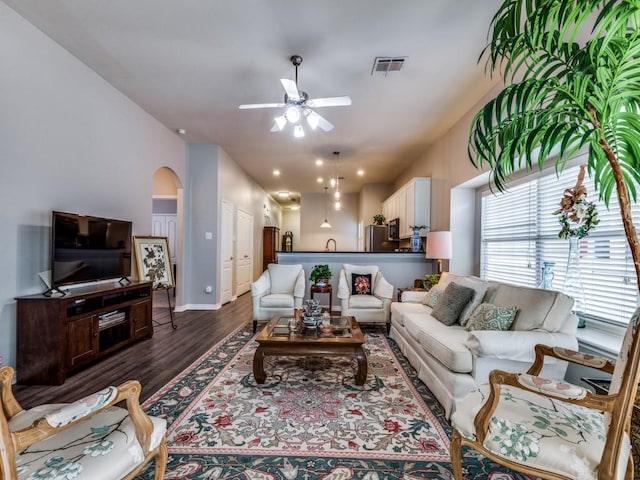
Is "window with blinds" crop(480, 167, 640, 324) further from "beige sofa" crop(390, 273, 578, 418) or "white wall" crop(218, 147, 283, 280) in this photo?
"white wall" crop(218, 147, 283, 280)

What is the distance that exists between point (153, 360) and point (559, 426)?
11.3ft

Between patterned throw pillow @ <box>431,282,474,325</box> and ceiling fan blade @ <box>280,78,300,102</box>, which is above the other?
ceiling fan blade @ <box>280,78,300,102</box>

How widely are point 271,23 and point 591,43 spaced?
224 centimetres

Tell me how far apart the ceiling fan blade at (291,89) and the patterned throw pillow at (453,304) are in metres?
2.51

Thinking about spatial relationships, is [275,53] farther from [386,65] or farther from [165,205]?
[165,205]

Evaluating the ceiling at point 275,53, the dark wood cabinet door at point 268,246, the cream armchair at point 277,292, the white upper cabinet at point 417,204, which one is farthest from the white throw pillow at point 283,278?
the dark wood cabinet door at point 268,246

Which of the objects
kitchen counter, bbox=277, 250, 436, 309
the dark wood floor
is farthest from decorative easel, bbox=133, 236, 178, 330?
kitchen counter, bbox=277, 250, 436, 309

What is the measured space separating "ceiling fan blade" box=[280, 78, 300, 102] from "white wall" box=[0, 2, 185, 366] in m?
2.29

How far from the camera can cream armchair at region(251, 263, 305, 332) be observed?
410cm

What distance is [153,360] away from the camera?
10.3 ft

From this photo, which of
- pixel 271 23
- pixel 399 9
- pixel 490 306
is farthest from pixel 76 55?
pixel 490 306

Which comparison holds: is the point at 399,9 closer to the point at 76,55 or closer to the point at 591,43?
the point at 591,43

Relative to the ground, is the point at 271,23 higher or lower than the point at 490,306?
higher

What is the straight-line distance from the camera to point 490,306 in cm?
253
